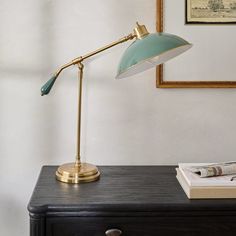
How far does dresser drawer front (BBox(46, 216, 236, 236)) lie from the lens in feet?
Result: 3.82

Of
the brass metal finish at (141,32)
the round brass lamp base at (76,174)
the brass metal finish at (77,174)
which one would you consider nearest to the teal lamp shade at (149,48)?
the brass metal finish at (141,32)

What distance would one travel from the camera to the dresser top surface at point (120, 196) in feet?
3.78

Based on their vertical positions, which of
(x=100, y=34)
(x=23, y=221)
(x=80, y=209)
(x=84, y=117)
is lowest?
(x=23, y=221)

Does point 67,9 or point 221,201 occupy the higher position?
point 67,9

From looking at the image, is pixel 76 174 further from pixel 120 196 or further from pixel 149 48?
pixel 149 48

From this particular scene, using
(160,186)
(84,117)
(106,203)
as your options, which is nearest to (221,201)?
(160,186)

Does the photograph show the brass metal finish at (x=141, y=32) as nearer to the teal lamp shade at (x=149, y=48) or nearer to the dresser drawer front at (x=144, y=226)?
the teal lamp shade at (x=149, y=48)

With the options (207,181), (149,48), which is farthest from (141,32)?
(207,181)

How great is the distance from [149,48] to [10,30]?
672 mm

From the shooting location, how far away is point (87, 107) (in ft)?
5.34

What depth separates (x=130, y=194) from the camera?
1.24m

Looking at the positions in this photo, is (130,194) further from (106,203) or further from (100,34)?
(100,34)

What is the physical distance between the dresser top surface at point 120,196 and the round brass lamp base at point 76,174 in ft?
0.05

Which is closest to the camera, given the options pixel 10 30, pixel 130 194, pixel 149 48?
pixel 149 48
